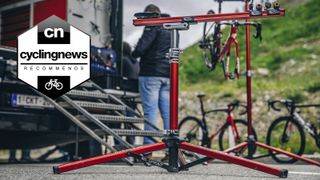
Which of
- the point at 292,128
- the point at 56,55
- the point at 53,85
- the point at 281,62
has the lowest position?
the point at 292,128

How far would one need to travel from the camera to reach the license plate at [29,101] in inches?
243

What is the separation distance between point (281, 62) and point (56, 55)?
1686 centimetres

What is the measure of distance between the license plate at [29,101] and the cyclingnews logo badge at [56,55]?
0.49 feet

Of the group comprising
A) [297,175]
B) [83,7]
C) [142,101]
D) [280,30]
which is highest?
[280,30]

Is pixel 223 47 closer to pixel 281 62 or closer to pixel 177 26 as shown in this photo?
pixel 177 26

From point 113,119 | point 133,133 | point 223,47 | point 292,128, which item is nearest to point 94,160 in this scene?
point 133,133

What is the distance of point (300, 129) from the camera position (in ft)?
27.6

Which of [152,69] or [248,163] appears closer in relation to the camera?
[248,163]

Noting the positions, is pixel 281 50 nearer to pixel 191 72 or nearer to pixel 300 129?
pixel 191 72

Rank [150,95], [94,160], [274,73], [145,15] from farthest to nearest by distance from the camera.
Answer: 1. [274,73]
2. [150,95]
3. [145,15]
4. [94,160]

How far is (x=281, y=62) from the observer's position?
74.3 feet

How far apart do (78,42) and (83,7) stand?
58cm

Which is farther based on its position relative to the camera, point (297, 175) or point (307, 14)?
point (307, 14)

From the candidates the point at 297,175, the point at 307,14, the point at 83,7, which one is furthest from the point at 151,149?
the point at 307,14
